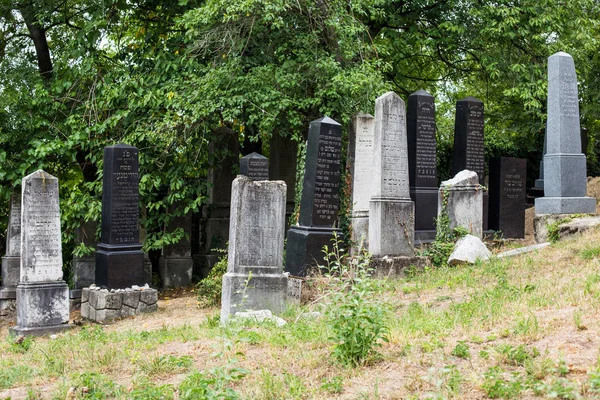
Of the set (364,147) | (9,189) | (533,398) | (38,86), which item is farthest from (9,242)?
(533,398)

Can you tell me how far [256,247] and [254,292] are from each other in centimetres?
57

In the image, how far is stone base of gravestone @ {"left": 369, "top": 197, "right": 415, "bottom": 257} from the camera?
36.6ft

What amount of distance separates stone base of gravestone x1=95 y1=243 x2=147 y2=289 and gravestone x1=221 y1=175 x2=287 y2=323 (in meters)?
4.67

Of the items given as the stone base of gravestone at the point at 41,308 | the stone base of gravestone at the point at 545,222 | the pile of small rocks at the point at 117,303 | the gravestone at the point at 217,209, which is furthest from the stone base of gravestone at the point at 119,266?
the stone base of gravestone at the point at 545,222

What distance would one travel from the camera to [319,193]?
11.1m

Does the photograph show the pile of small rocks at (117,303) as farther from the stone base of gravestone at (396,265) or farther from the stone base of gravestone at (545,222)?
the stone base of gravestone at (545,222)

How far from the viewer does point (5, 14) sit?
1656 centimetres

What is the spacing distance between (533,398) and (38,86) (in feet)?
44.7

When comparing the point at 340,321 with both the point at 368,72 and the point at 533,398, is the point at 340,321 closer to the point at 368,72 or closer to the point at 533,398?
the point at 533,398

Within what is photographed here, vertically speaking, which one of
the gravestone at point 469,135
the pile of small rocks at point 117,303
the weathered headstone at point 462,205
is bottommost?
the pile of small rocks at point 117,303

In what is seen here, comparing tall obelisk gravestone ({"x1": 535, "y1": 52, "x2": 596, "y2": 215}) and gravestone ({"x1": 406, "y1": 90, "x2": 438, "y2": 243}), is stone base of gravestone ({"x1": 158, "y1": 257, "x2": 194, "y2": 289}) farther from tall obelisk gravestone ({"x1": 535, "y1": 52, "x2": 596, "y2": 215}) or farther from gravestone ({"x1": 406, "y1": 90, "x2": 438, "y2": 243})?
tall obelisk gravestone ({"x1": 535, "y1": 52, "x2": 596, "y2": 215})

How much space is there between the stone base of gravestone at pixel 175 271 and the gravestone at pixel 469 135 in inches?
259

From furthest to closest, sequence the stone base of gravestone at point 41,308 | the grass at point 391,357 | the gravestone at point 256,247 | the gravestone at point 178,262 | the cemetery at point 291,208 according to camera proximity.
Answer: the gravestone at point 178,262, the stone base of gravestone at point 41,308, the gravestone at point 256,247, the cemetery at point 291,208, the grass at point 391,357

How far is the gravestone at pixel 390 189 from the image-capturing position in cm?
1119
